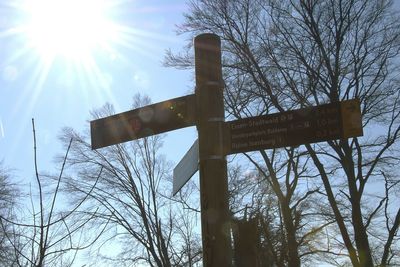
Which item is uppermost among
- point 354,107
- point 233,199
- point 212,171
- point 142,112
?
point 233,199

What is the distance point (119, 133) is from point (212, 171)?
980 mm

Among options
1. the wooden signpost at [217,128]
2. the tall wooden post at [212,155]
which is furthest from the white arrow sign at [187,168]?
the tall wooden post at [212,155]

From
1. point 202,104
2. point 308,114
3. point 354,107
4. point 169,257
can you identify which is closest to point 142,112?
point 202,104

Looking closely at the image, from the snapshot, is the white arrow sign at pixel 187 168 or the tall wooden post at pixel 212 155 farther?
the white arrow sign at pixel 187 168

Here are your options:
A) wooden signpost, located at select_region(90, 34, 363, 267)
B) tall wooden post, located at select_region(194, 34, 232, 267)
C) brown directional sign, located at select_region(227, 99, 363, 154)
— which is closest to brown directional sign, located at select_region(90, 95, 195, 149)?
wooden signpost, located at select_region(90, 34, 363, 267)

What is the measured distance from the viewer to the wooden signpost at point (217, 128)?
3936mm

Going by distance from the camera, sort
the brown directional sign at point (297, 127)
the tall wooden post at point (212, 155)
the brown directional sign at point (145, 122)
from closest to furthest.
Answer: the tall wooden post at point (212, 155) < the brown directional sign at point (297, 127) < the brown directional sign at point (145, 122)

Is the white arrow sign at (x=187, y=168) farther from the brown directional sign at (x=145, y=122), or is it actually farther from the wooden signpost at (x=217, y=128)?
the brown directional sign at (x=145, y=122)

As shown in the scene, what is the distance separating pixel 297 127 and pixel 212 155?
2.15 ft

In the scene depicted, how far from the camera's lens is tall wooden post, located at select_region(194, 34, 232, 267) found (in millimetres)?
3871

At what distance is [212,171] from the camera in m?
4.04

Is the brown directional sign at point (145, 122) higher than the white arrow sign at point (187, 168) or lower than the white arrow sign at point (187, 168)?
higher

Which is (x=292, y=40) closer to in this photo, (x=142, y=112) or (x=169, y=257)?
(x=169, y=257)

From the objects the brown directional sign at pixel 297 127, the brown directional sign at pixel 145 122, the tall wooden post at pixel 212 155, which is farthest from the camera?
the brown directional sign at pixel 145 122
